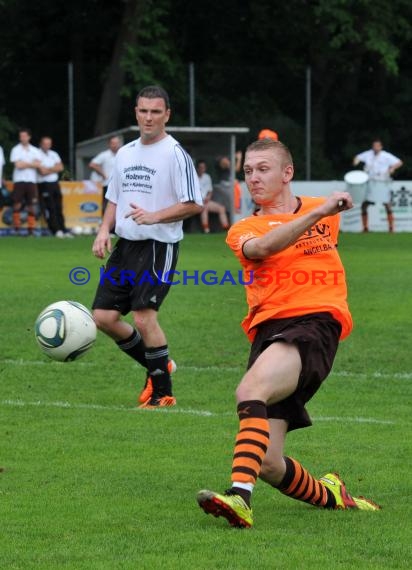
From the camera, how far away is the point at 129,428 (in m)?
7.67

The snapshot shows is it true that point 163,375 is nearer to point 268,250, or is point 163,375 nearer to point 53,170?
point 268,250

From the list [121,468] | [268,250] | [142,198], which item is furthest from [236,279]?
[268,250]

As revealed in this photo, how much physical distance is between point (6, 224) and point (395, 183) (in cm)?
909

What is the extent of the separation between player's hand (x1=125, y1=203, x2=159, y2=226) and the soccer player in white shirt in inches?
7.5

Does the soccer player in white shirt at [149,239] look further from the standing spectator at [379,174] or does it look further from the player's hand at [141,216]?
the standing spectator at [379,174]

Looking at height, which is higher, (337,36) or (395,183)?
(337,36)

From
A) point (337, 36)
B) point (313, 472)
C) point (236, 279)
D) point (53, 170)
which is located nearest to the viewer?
point (313, 472)

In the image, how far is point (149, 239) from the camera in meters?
8.62

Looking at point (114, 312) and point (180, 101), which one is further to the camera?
point (180, 101)

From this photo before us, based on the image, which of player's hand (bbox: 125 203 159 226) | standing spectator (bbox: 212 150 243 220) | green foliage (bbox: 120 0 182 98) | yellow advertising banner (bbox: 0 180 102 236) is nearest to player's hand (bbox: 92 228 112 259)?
player's hand (bbox: 125 203 159 226)

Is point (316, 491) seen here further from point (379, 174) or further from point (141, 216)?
point (379, 174)

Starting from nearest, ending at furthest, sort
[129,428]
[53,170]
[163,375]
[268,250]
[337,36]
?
1. [268,250]
2. [129,428]
3. [163,375]
4. [53,170]
5. [337,36]

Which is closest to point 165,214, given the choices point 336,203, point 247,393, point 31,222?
point 247,393

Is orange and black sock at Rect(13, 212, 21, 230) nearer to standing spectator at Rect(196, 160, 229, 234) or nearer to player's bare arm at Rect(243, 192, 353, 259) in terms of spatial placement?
standing spectator at Rect(196, 160, 229, 234)
